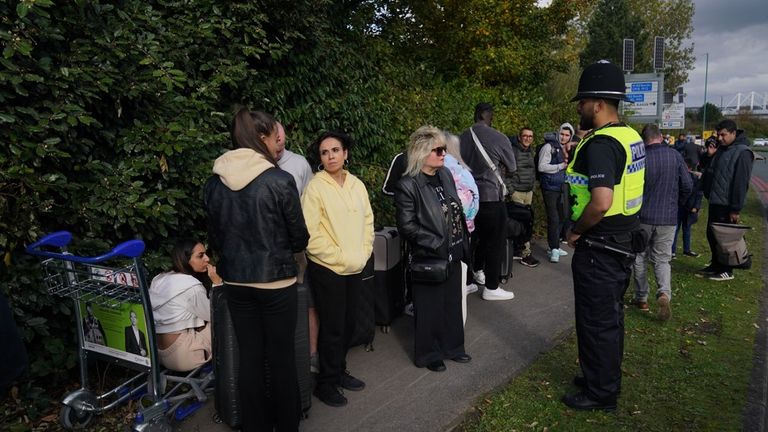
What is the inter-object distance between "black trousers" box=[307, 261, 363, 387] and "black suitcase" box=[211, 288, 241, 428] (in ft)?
2.17

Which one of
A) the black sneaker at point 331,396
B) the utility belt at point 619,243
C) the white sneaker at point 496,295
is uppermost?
the utility belt at point 619,243

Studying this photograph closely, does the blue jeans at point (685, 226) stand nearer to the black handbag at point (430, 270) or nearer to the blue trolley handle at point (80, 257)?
the black handbag at point (430, 270)

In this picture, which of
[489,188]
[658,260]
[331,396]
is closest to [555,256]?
[658,260]

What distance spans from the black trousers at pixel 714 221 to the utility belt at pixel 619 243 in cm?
430

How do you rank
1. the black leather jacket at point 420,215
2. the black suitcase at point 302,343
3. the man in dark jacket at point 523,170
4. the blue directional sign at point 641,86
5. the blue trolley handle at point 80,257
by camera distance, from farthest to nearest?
the blue directional sign at point 641,86, the man in dark jacket at point 523,170, the black leather jacket at point 420,215, the black suitcase at point 302,343, the blue trolley handle at point 80,257

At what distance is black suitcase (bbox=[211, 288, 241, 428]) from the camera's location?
11.2 ft

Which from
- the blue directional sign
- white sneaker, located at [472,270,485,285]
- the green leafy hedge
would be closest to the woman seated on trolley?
the green leafy hedge

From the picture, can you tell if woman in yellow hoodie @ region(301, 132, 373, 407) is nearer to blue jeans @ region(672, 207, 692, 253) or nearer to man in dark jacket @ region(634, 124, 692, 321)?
man in dark jacket @ region(634, 124, 692, 321)

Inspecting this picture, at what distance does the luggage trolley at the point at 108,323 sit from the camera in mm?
3240

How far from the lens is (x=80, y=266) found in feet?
11.4

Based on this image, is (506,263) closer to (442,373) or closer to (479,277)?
(479,277)

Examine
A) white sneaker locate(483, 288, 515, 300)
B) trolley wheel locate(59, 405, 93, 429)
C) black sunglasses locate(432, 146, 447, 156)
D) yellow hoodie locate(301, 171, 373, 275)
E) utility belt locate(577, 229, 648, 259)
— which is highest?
black sunglasses locate(432, 146, 447, 156)

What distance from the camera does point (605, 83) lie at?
3740mm

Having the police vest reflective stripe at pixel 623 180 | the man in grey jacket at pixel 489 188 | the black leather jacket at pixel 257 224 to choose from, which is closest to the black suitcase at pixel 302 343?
the black leather jacket at pixel 257 224
